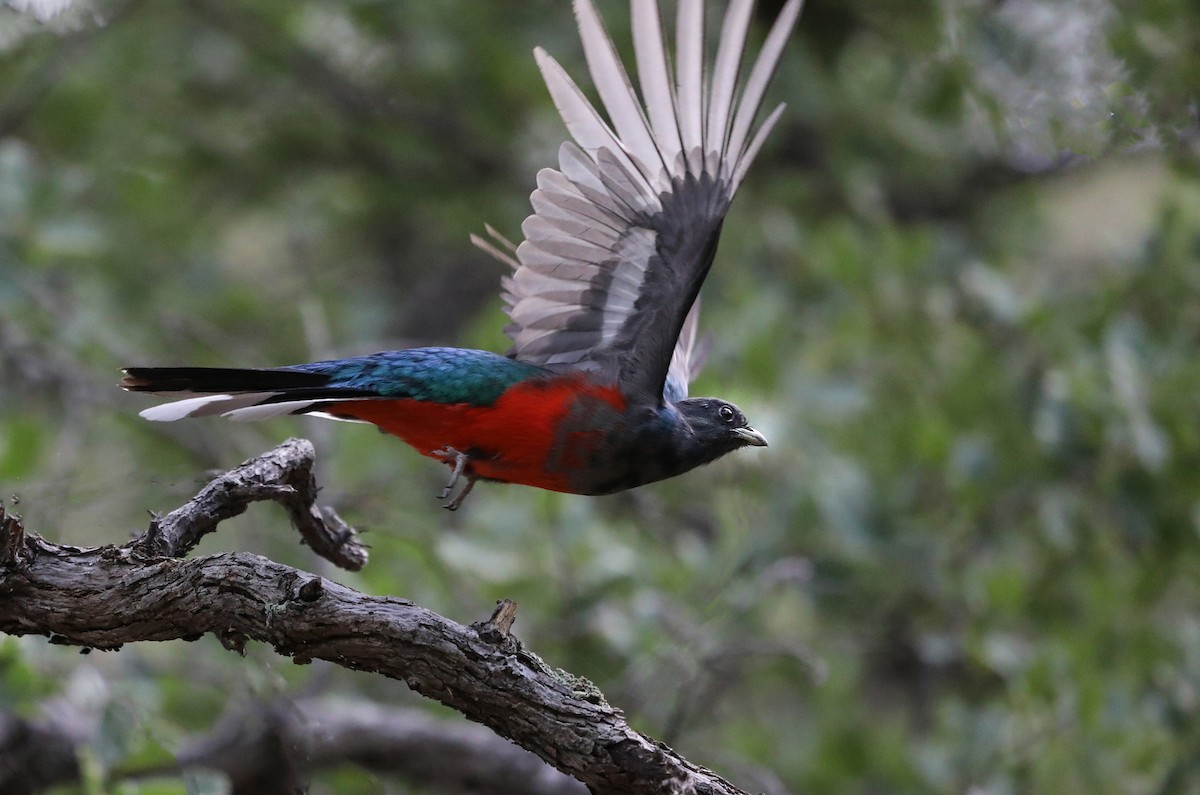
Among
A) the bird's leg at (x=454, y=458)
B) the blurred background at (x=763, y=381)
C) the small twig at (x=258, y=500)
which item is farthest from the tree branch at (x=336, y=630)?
the bird's leg at (x=454, y=458)

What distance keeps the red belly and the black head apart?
49cm

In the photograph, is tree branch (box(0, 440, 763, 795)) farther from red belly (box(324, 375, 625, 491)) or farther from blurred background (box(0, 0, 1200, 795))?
red belly (box(324, 375, 625, 491))

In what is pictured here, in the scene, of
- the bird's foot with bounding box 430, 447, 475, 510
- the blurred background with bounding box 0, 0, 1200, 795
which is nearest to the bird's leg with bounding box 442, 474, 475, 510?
the bird's foot with bounding box 430, 447, 475, 510

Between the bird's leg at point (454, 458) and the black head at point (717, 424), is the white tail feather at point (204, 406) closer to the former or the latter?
the bird's leg at point (454, 458)

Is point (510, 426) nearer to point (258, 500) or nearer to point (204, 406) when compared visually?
point (204, 406)

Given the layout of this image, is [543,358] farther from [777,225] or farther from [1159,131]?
[777,225]

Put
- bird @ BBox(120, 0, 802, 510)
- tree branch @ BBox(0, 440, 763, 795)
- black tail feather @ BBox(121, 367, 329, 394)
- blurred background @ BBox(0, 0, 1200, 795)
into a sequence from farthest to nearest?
blurred background @ BBox(0, 0, 1200, 795), bird @ BBox(120, 0, 802, 510), black tail feather @ BBox(121, 367, 329, 394), tree branch @ BBox(0, 440, 763, 795)

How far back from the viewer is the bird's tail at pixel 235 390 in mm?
→ 3418

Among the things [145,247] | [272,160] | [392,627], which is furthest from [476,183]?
[392,627]

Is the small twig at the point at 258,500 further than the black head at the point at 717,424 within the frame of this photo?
No

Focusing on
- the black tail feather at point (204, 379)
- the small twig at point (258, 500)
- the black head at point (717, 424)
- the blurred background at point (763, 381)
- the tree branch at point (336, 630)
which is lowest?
the tree branch at point (336, 630)

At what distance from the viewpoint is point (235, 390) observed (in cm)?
358

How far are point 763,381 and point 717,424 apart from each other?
1.72 meters

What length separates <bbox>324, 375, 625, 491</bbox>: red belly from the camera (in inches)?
151
